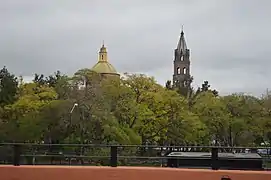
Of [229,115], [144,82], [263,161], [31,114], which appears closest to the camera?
[263,161]

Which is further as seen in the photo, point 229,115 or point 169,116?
point 229,115

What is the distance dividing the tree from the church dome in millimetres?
17388

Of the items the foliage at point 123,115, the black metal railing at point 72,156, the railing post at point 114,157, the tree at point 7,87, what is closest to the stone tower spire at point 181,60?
the tree at point 7,87

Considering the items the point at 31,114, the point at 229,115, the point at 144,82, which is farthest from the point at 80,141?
the point at 229,115

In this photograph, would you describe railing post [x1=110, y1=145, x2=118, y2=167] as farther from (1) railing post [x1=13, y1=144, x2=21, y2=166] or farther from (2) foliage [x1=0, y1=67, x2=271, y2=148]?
(2) foliage [x1=0, y1=67, x2=271, y2=148]

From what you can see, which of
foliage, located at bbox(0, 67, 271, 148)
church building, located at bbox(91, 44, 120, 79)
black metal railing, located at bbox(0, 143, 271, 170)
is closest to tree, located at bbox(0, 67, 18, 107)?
foliage, located at bbox(0, 67, 271, 148)

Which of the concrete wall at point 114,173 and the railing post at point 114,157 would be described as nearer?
the concrete wall at point 114,173

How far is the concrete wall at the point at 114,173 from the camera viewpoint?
10.0 metres

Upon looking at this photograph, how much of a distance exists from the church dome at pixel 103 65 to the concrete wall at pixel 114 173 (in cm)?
6412

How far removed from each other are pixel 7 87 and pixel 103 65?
2602cm

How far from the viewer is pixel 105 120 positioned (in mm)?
36438

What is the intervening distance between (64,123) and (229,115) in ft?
59.7

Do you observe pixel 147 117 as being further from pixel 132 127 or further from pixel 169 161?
pixel 169 161

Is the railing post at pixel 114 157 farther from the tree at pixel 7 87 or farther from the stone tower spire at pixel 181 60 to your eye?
the stone tower spire at pixel 181 60
